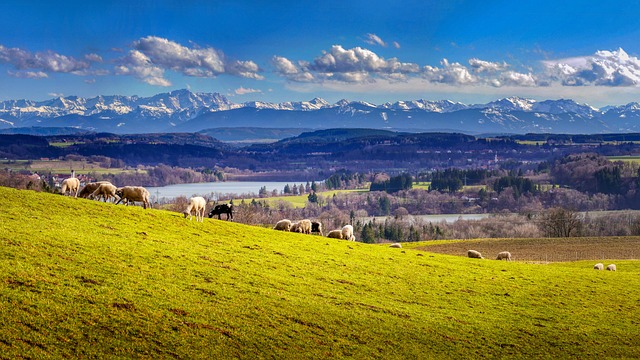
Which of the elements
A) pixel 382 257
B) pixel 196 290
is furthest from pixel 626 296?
pixel 196 290

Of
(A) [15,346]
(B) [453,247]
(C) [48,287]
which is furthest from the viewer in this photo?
(B) [453,247]

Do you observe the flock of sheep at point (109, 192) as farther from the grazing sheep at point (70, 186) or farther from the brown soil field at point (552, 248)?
the brown soil field at point (552, 248)

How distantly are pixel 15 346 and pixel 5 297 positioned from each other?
2629 mm

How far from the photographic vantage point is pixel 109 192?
37250 mm

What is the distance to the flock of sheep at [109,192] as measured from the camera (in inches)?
1435

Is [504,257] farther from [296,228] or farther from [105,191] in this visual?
[105,191]

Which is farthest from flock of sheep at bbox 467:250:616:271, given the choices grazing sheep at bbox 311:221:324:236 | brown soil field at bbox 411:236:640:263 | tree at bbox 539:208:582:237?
tree at bbox 539:208:582:237

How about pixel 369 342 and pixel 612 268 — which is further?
pixel 612 268

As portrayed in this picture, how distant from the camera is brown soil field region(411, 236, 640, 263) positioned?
239 feet

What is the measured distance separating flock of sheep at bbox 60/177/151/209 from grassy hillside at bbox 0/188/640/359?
288 cm

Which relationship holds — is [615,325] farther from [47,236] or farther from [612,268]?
[612,268]

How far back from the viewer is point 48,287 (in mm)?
16656

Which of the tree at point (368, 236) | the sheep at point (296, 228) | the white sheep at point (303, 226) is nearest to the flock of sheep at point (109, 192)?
the sheep at point (296, 228)

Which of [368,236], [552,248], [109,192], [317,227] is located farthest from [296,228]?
[368,236]
